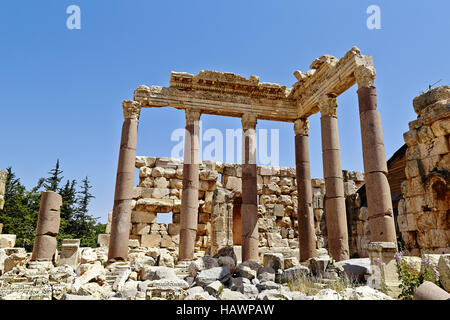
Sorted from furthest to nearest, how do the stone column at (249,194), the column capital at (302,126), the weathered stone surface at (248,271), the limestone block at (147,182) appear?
the limestone block at (147,182), the column capital at (302,126), the stone column at (249,194), the weathered stone surface at (248,271)

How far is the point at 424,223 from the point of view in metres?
12.9

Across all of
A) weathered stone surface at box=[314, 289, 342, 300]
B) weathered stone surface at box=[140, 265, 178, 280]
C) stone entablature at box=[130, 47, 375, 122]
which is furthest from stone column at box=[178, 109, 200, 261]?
weathered stone surface at box=[314, 289, 342, 300]

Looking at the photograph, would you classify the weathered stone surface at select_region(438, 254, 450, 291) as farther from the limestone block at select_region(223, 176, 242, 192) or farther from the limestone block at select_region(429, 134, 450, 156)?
the limestone block at select_region(223, 176, 242, 192)

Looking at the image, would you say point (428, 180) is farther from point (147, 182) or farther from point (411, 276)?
point (147, 182)

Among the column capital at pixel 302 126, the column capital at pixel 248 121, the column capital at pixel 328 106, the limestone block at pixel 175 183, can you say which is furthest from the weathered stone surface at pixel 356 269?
the limestone block at pixel 175 183

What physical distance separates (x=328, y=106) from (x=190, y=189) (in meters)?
5.97

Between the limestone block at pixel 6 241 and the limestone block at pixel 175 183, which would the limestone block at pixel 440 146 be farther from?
the limestone block at pixel 6 241

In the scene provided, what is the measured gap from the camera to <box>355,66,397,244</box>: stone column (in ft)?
31.6

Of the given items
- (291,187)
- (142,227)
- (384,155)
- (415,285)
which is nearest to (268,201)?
(291,187)

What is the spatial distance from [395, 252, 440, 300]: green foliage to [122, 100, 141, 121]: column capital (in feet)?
32.4

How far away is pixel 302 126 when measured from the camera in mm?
14594

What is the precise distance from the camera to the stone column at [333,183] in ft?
37.0
